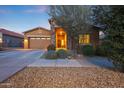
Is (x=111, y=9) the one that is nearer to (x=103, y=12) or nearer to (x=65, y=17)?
(x=103, y=12)

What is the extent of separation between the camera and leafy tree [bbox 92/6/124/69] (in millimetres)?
6867

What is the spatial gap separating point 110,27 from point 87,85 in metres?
2.51

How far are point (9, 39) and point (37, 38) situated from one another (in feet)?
30.3

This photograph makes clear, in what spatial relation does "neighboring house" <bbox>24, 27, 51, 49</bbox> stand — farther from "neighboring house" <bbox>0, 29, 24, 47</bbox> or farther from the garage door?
"neighboring house" <bbox>0, 29, 24, 47</bbox>

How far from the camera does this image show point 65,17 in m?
13.8

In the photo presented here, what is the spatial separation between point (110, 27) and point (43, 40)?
20528 millimetres

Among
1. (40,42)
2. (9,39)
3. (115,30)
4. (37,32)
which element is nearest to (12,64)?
(115,30)

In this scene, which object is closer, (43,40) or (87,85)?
(87,85)

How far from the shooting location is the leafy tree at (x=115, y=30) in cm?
687

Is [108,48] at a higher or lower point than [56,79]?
higher
